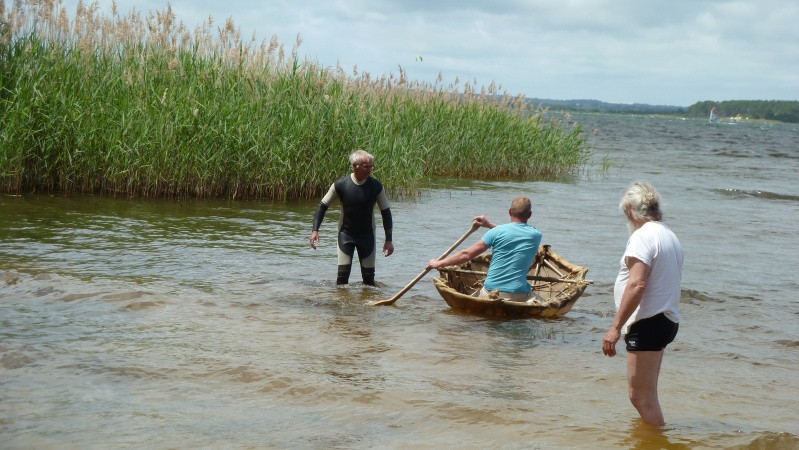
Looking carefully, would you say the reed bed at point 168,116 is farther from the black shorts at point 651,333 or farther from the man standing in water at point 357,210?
the black shorts at point 651,333

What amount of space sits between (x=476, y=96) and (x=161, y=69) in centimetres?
1043

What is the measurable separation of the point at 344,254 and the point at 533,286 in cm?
223

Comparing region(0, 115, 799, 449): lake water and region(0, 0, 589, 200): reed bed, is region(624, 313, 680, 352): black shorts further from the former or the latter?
region(0, 0, 589, 200): reed bed

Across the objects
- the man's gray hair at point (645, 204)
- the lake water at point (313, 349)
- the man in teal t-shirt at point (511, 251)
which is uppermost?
the man's gray hair at point (645, 204)

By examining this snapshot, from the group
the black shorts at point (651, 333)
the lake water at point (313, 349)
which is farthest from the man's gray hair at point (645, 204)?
the lake water at point (313, 349)

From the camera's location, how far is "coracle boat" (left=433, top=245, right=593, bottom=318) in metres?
8.80

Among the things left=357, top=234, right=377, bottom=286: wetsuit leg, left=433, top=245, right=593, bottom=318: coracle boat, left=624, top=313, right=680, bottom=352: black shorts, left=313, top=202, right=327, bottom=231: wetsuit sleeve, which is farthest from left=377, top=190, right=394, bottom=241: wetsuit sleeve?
left=624, top=313, right=680, bottom=352: black shorts

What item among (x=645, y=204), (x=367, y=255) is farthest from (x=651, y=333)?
(x=367, y=255)

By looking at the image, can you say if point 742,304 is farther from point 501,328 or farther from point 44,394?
point 44,394

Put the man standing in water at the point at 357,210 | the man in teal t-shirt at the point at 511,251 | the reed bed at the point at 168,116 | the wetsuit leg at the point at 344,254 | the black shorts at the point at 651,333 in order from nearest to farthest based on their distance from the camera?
the black shorts at the point at 651,333, the man in teal t-shirt at the point at 511,251, the man standing in water at the point at 357,210, the wetsuit leg at the point at 344,254, the reed bed at the point at 168,116

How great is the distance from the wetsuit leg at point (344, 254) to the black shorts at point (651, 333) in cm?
502

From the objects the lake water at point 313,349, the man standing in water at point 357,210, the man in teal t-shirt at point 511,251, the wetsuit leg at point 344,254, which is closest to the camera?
the lake water at point 313,349

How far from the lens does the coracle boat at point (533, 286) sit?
8.80m

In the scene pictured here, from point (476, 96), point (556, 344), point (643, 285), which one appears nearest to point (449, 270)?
point (556, 344)
